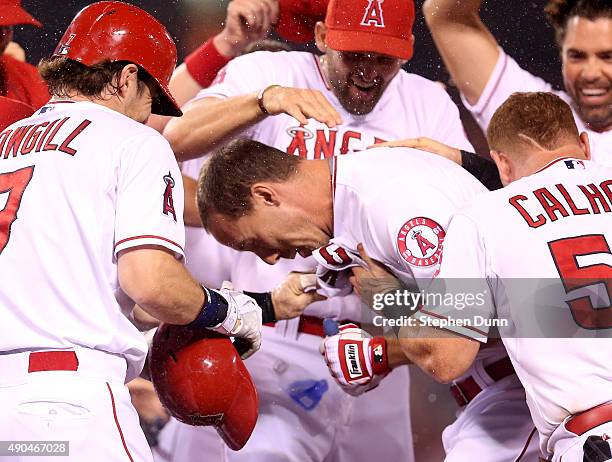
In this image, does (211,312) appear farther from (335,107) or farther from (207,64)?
(207,64)

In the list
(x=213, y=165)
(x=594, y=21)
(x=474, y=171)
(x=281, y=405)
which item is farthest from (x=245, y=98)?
(x=594, y=21)

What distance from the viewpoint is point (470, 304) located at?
198 cm

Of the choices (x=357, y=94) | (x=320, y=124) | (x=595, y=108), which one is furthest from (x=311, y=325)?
(x=595, y=108)

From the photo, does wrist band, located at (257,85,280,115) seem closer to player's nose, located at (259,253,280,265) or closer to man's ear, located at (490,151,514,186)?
player's nose, located at (259,253,280,265)

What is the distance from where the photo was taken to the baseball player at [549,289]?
1.85 meters

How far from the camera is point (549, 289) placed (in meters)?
1.91

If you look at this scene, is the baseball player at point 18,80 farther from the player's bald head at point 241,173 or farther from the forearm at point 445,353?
the forearm at point 445,353

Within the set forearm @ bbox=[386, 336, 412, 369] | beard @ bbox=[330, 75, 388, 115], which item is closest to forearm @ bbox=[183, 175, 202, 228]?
beard @ bbox=[330, 75, 388, 115]

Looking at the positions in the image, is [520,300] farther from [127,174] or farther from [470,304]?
[127,174]

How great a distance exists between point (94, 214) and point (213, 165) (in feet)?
2.60

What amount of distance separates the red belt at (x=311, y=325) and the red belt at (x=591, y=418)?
112 cm

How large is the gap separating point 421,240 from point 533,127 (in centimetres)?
35

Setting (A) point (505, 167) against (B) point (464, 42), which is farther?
(B) point (464, 42)

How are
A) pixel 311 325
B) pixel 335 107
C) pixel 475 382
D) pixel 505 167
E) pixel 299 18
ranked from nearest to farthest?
1. pixel 505 167
2. pixel 475 382
3. pixel 311 325
4. pixel 335 107
5. pixel 299 18
